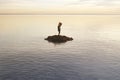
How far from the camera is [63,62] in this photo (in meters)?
46.1

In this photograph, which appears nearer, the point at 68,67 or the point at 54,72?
the point at 54,72

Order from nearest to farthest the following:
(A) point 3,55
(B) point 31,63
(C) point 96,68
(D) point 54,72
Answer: (D) point 54,72
(C) point 96,68
(B) point 31,63
(A) point 3,55

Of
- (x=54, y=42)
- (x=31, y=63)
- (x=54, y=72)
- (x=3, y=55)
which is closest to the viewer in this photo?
(x=54, y=72)

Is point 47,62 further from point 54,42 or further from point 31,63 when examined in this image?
point 54,42

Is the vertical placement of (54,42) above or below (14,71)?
above

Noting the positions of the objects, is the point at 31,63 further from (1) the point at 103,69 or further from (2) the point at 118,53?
(2) the point at 118,53

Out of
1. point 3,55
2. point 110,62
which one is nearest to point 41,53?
point 3,55

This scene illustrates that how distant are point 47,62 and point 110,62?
1370cm

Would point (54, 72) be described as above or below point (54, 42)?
below

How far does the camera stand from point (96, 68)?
136 feet

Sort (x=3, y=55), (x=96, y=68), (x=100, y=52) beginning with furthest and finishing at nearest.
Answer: (x=100, y=52) < (x=3, y=55) < (x=96, y=68)

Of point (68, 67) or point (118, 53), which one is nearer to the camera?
point (68, 67)

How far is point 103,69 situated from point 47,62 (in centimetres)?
1224

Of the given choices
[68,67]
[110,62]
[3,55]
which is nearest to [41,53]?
[3,55]
